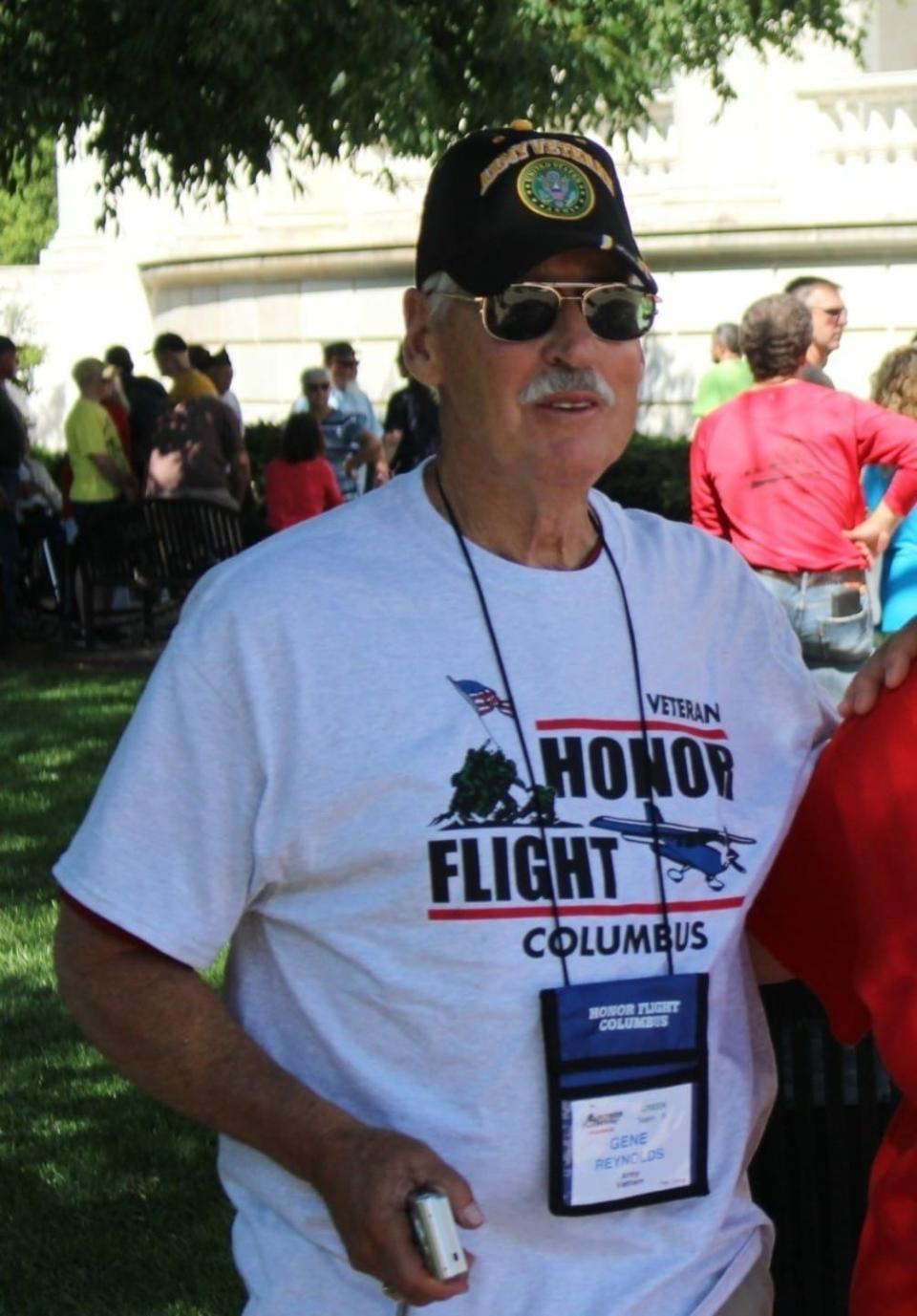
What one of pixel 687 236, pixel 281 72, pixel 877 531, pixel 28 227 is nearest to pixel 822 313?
pixel 877 531

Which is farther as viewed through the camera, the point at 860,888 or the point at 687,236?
the point at 687,236

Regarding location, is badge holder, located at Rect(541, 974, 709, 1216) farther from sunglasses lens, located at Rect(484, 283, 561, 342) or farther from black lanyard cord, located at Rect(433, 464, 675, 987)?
sunglasses lens, located at Rect(484, 283, 561, 342)

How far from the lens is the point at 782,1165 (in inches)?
113

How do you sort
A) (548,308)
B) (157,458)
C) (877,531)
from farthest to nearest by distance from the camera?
1. (157,458)
2. (877,531)
3. (548,308)

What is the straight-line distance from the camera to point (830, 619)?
7.89m

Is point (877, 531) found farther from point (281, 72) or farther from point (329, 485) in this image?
point (329, 485)

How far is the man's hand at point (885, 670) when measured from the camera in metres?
2.29

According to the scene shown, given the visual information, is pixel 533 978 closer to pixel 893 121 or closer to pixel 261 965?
pixel 261 965

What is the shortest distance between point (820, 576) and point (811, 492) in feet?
1.01

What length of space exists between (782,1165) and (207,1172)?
2.68m

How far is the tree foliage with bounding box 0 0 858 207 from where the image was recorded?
7312 mm

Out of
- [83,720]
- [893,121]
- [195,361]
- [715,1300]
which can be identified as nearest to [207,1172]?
[715,1300]

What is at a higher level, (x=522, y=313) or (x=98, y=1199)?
(x=522, y=313)

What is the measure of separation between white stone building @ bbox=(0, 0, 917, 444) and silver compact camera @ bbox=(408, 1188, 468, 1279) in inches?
653
